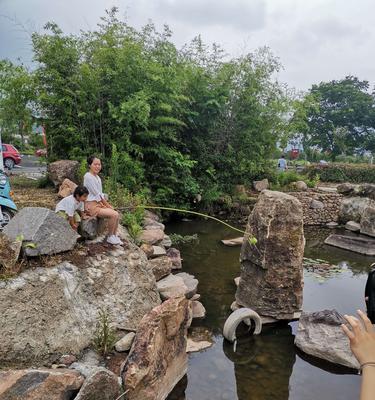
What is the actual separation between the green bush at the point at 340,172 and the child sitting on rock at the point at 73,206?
1786cm

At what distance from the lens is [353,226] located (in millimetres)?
14625

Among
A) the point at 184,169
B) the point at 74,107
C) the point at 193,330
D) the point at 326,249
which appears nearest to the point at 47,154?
the point at 74,107

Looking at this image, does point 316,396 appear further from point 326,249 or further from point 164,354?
point 326,249

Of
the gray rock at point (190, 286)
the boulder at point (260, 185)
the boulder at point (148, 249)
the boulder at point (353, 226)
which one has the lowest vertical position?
the boulder at point (353, 226)

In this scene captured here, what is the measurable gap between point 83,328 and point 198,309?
2.75 meters

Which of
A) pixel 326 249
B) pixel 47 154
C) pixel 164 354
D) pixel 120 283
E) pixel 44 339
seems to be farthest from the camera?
pixel 326 249

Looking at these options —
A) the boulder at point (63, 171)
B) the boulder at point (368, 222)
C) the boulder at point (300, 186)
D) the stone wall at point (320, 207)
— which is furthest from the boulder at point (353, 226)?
the boulder at point (63, 171)

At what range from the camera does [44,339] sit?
4.05 metres

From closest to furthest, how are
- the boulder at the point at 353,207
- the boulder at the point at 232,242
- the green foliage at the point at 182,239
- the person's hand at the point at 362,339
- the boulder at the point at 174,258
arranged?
the person's hand at the point at 362,339
the boulder at the point at 174,258
the green foliage at the point at 182,239
the boulder at the point at 232,242
the boulder at the point at 353,207

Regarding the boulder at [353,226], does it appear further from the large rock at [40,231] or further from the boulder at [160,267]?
the large rock at [40,231]

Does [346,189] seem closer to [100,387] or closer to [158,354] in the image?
[158,354]

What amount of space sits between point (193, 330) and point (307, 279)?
161 inches

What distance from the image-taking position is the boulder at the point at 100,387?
3406mm

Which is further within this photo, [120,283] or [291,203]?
[291,203]
